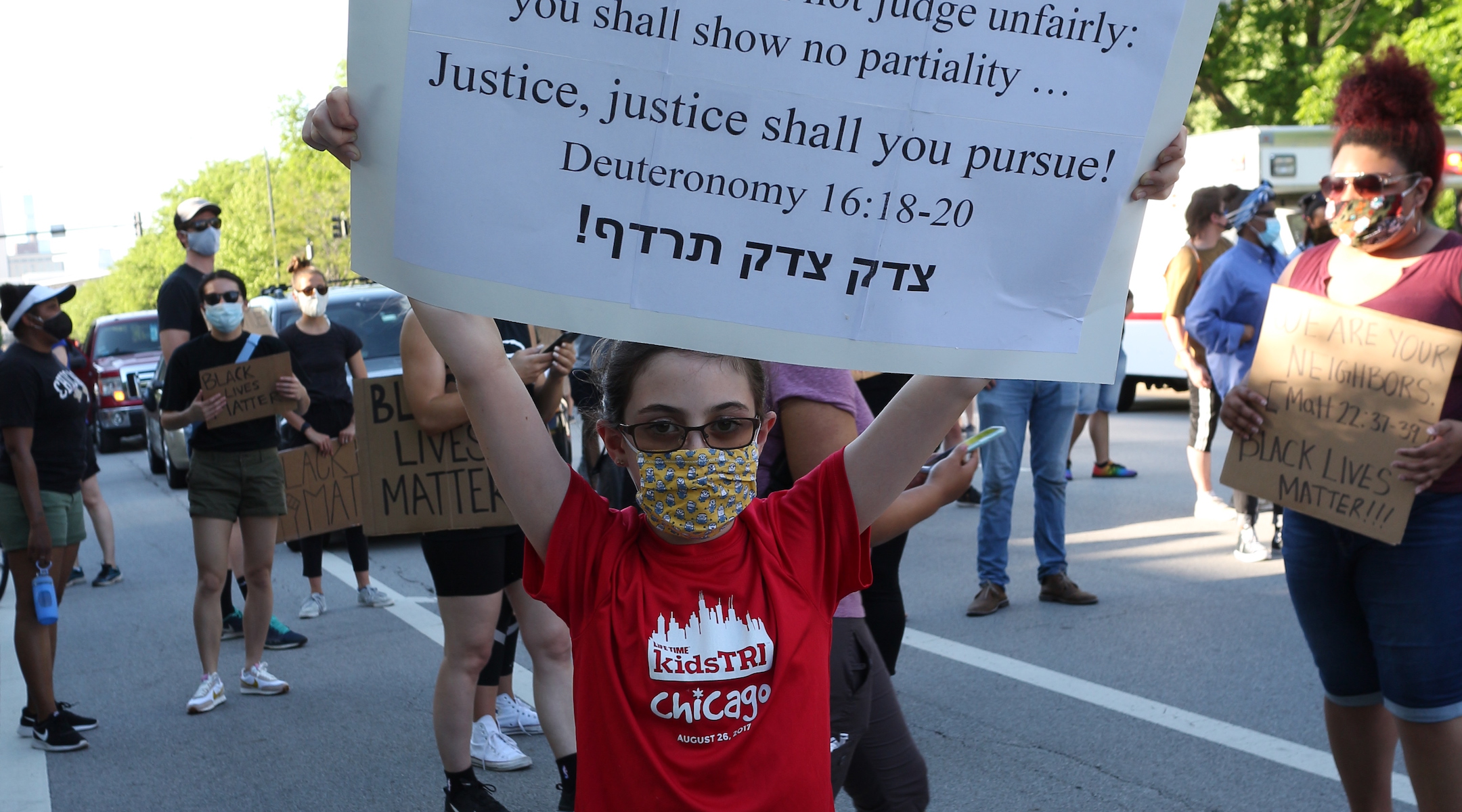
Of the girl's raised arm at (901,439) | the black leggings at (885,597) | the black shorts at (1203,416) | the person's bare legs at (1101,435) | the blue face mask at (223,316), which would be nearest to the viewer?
the girl's raised arm at (901,439)

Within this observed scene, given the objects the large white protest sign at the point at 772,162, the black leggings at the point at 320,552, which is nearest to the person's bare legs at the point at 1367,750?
the large white protest sign at the point at 772,162

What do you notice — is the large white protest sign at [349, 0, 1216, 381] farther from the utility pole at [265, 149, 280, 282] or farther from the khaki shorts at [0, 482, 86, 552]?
the utility pole at [265, 149, 280, 282]

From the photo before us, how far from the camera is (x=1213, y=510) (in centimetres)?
926

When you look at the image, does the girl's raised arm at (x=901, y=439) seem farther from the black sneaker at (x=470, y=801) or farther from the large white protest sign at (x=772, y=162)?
the black sneaker at (x=470, y=801)

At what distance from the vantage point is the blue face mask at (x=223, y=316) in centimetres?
648

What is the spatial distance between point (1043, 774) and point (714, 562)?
299 centimetres

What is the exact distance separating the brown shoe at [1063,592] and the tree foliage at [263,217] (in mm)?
25335

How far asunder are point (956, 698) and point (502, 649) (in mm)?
1966

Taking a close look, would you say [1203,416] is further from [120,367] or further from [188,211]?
[120,367]

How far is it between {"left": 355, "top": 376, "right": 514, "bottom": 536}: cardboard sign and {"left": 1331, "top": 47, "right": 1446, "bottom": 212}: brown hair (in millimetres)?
2786

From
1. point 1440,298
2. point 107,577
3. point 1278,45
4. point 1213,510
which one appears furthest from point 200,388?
point 1278,45

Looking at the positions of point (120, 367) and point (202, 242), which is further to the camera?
point (120, 367)

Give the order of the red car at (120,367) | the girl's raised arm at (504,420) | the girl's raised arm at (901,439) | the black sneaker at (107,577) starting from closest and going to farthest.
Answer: the girl's raised arm at (504,420)
the girl's raised arm at (901,439)
the black sneaker at (107,577)
the red car at (120,367)

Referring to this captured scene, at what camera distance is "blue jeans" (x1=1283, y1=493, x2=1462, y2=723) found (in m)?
3.09
